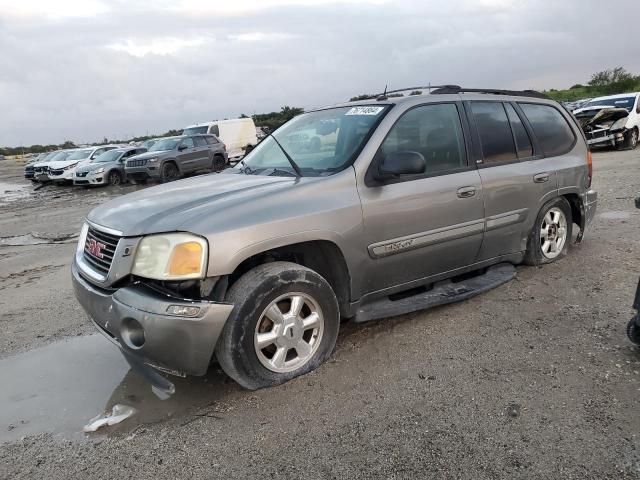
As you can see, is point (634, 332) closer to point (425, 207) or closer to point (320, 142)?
point (425, 207)

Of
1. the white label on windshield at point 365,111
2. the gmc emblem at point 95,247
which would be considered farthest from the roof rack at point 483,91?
the gmc emblem at point 95,247

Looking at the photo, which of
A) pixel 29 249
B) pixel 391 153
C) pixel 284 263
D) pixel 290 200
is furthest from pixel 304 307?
pixel 29 249

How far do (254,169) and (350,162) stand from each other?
1.00 metres

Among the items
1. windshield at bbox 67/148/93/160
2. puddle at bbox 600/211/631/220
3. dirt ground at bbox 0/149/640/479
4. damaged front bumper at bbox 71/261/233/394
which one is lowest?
dirt ground at bbox 0/149/640/479

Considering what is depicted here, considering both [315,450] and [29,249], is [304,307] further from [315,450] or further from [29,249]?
[29,249]

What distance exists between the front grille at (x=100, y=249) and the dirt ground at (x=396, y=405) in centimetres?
83

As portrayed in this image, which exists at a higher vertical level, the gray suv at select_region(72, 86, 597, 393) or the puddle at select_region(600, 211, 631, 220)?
the gray suv at select_region(72, 86, 597, 393)

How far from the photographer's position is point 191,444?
271cm

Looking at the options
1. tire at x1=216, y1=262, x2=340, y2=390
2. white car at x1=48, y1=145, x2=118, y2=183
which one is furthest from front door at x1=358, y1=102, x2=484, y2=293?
white car at x1=48, y1=145, x2=118, y2=183

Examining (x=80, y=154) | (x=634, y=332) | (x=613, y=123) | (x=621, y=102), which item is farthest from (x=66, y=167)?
(x=634, y=332)

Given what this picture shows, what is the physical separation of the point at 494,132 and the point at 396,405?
262 cm

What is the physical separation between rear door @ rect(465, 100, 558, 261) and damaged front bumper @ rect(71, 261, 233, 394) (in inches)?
98.5

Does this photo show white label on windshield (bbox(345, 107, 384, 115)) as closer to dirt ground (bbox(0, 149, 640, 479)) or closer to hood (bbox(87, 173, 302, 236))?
hood (bbox(87, 173, 302, 236))

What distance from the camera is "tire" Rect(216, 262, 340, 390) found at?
9.60 ft
